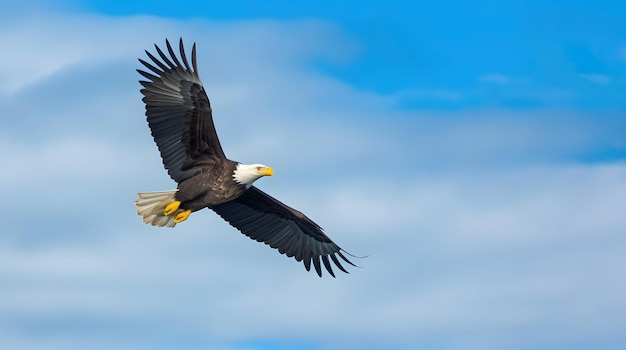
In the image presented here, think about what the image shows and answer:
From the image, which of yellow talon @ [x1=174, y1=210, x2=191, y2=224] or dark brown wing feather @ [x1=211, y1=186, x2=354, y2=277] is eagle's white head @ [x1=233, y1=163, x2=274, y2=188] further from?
dark brown wing feather @ [x1=211, y1=186, x2=354, y2=277]

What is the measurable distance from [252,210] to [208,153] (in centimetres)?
230

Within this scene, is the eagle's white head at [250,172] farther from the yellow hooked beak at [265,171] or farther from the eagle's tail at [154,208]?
the eagle's tail at [154,208]

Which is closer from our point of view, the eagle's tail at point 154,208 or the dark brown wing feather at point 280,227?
the eagle's tail at point 154,208

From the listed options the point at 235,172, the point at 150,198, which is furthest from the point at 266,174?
the point at 150,198

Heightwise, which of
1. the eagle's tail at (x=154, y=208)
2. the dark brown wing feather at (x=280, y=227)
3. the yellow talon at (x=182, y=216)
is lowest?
the yellow talon at (x=182, y=216)

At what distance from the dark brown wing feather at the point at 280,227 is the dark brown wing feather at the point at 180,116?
1875 mm

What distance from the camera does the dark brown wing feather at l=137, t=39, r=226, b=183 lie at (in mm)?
21047

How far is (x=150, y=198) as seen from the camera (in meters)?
21.5

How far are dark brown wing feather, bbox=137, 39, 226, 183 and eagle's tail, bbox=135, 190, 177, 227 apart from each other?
410mm

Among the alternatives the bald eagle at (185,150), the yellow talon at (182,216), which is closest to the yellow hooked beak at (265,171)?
the bald eagle at (185,150)

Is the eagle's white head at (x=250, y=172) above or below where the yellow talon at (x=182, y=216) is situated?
above

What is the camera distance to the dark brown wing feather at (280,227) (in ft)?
75.6

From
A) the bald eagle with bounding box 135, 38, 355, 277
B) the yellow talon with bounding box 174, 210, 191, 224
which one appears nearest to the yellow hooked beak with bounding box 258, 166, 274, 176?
the bald eagle with bounding box 135, 38, 355, 277

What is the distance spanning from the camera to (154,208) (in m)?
21.5
